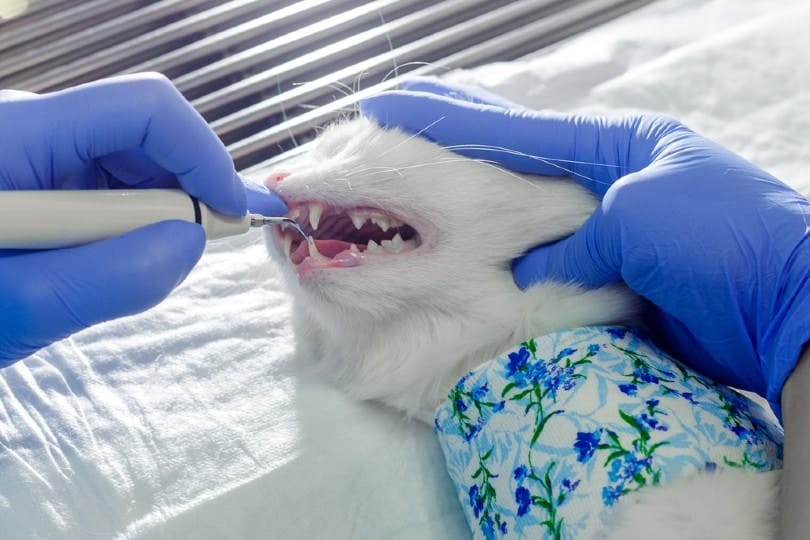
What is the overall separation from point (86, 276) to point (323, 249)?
290 millimetres

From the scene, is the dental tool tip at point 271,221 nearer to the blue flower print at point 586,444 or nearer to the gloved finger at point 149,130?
the gloved finger at point 149,130

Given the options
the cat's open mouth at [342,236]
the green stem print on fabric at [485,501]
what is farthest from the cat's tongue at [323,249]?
the green stem print on fabric at [485,501]

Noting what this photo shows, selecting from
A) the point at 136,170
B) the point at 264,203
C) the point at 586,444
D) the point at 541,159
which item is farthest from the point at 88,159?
the point at 586,444

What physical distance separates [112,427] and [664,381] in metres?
0.65

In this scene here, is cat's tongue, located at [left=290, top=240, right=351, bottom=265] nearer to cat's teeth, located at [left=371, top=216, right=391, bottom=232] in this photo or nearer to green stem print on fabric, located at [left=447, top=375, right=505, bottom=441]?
cat's teeth, located at [left=371, top=216, right=391, bottom=232]

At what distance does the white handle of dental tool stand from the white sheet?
26 centimetres

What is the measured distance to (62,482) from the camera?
36.8 inches

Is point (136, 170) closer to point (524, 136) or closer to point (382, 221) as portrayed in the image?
point (382, 221)

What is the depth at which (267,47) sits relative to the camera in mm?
1609

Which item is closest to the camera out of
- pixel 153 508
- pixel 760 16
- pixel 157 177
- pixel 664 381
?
pixel 664 381

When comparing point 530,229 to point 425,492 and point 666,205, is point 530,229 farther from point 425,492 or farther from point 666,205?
point 425,492

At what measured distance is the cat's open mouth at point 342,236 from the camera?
3.21 ft

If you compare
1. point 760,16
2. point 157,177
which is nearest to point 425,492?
point 157,177

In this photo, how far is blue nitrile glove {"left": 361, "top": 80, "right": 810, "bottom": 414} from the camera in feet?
2.69
